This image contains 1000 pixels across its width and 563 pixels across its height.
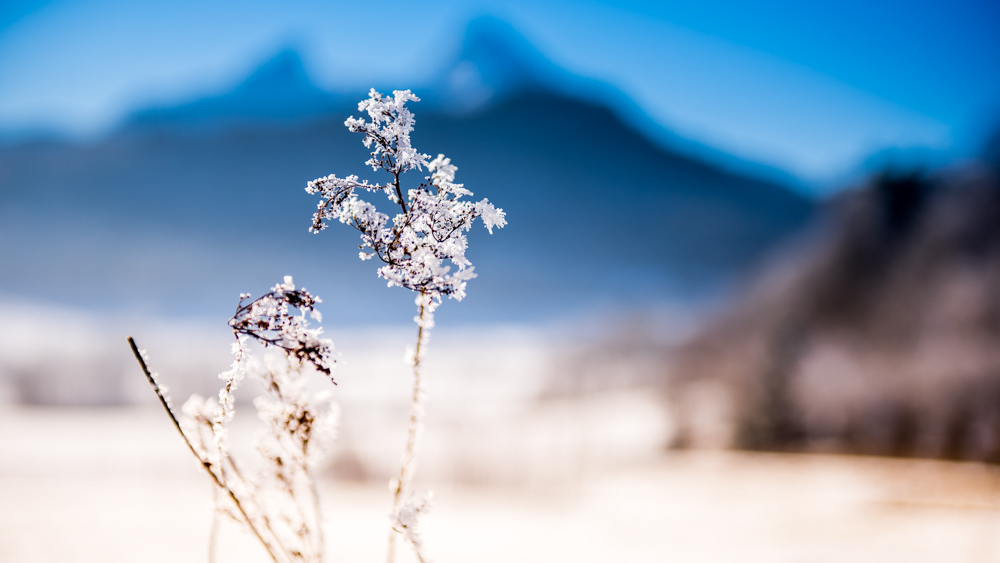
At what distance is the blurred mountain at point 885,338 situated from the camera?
14.9m

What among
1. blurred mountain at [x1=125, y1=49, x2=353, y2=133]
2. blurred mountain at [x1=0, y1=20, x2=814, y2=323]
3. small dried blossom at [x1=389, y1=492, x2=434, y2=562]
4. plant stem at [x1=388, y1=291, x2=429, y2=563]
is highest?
blurred mountain at [x1=125, y1=49, x2=353, y2=133]

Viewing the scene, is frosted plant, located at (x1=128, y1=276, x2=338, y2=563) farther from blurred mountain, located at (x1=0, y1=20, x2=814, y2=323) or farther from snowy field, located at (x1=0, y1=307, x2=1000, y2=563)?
blurred mountain, located at (x1=0, y1=20, x2=814, y2=323)

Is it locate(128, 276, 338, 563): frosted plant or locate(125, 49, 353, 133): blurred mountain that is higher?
locate(125, 49, 353, 133): blurred mountain

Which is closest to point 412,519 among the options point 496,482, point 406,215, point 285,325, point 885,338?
point 285,325

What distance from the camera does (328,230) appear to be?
111m

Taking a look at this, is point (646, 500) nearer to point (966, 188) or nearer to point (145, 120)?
point (966, 188)

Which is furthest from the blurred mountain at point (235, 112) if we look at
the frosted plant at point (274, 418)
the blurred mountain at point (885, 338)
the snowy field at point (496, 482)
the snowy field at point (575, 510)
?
the frosted plant at point (274, 418)

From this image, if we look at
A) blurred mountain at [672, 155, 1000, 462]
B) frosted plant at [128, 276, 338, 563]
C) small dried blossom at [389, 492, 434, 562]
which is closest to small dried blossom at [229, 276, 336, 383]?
frosted plant at [128, 276, 338, 563]

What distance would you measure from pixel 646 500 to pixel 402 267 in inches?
501

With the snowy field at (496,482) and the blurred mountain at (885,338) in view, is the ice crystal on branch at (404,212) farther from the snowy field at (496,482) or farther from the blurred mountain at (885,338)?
the blurred mountain at (885,338)

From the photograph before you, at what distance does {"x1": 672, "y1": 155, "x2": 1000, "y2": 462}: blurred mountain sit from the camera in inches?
587

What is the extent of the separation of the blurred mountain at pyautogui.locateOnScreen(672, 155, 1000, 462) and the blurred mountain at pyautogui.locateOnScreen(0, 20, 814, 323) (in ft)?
206

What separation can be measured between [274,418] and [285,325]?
1.59ft

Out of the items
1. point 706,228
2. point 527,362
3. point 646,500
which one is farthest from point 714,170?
point 646,500
